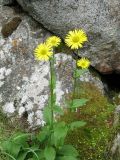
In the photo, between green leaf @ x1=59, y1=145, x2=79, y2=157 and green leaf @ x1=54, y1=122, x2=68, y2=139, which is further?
green leaf @ x1=59, y1=145, x2=79, y2=157

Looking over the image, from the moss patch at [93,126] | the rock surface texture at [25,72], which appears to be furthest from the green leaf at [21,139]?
the rock surface texture at [25,72]

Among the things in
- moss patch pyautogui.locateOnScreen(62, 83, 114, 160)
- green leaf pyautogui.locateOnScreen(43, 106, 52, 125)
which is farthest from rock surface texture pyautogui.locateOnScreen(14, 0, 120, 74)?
green leaf pyautogui.locateOnScreen(43, 106, 52, 125)

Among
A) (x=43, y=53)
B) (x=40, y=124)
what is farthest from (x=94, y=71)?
(x=43, y=53)

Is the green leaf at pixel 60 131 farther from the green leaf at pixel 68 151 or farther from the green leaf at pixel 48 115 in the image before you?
the green leaf at pixel 68 151

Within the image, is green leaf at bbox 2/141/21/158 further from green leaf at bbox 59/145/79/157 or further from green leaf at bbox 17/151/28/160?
green leaf at bbox 59/145/79/157

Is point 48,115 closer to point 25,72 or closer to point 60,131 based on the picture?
point 60,131
